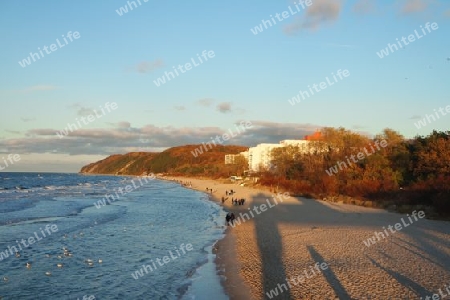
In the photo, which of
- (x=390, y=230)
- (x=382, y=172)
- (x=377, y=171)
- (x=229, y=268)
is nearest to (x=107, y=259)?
(x=229, y=268)

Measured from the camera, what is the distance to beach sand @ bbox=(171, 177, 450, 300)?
11.5 metres

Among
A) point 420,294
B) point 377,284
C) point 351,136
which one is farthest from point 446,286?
point 351,136

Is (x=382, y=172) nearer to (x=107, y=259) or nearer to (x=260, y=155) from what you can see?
(x=107, y=259)

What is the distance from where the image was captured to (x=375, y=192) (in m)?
38.4

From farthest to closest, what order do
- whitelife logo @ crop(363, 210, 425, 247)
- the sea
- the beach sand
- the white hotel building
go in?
the white hotel building, whitelife logo @ crop(363, 210, 425, 247), the sea, the beach sand

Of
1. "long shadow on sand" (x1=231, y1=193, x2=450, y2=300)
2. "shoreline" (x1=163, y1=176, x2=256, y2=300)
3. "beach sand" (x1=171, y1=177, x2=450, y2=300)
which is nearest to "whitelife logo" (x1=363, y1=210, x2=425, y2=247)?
"beach sand" (x1=171, y1=177, x2=450, y2=300)

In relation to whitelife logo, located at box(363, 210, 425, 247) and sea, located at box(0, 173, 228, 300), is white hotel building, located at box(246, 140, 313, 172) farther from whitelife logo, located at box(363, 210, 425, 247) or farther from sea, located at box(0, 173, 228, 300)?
sea, located at box(0, 173, 228, 300)

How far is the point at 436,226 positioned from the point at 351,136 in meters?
45.4

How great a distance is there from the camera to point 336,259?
1506cm

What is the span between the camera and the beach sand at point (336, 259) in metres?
11.5

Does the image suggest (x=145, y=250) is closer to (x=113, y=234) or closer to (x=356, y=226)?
(x=113, y=234)

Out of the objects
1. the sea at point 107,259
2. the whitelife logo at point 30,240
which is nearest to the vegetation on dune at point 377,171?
the sea at point 107,259

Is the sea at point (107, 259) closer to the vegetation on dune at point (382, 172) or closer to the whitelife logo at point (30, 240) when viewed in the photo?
the whitelife logo at point (30, 240)

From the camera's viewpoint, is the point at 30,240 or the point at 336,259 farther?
the point at 30,240
